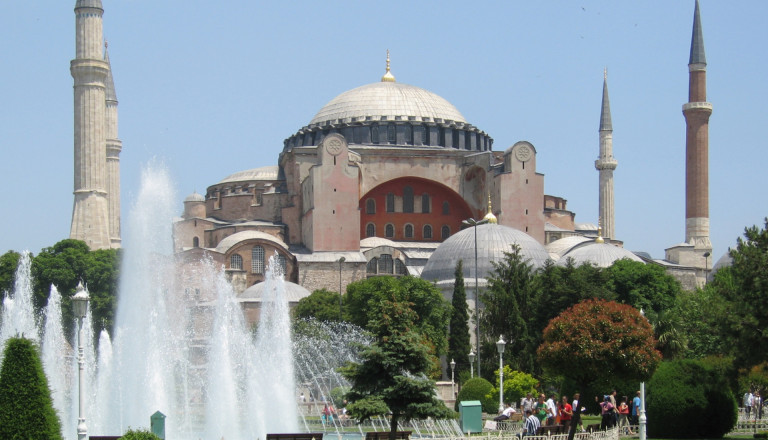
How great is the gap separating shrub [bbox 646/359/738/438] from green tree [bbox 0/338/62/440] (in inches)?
401

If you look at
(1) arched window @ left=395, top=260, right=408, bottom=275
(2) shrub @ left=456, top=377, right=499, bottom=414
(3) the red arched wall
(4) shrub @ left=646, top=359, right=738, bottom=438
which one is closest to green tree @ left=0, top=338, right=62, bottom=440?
(4) shrub @ left=646, top=359, right=738, bottom=438

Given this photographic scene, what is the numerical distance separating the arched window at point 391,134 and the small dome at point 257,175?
6.31m

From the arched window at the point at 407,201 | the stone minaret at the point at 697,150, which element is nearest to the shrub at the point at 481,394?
the arched window at the point at 407,201

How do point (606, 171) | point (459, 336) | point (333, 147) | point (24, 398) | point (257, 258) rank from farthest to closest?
1. point (606, 171)
2. point (333, 147)
3. point (257, 258)
4. point (459, 336)
5. point (24, 398)

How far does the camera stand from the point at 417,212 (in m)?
58.4

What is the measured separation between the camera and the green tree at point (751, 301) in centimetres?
1977

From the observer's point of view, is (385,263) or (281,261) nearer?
(281,261)

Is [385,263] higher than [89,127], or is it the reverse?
[89,127]

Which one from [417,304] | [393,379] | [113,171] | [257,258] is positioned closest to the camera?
[393,379]

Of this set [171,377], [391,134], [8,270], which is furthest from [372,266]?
[171,377]

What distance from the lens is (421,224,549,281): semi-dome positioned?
151 ft

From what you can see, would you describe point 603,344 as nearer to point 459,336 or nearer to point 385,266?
point 459,336

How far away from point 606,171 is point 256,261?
22.2 meters

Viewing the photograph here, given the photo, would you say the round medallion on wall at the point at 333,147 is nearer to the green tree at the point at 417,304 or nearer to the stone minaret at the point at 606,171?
the green tree at the point at 417,304
